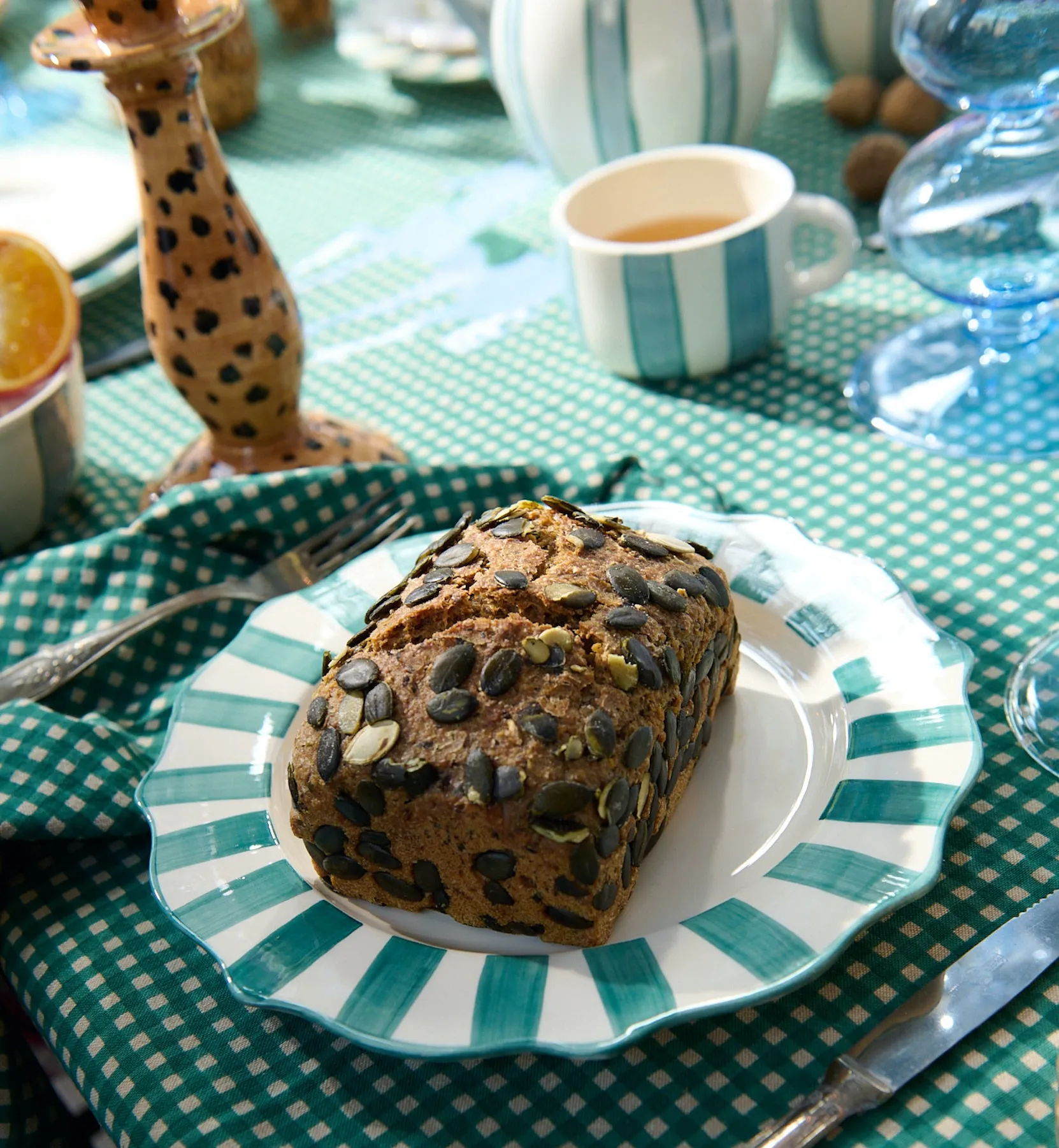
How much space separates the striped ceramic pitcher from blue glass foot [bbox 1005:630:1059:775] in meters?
0.74

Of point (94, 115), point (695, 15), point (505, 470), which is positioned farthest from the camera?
point (94, 115)

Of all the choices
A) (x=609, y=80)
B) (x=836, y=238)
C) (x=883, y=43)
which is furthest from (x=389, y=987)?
(x=883, y=43)

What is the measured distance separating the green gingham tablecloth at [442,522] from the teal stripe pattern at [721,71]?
0.48 feet

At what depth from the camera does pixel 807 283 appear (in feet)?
3.71

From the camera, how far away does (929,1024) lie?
60 centimetres

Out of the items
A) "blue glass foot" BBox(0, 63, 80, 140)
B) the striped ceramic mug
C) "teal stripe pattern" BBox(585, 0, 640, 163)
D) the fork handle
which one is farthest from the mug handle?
"blue glass foot" BBox(0, 63, 80, 140)

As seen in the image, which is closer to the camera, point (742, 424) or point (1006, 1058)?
point (1006, 1058)

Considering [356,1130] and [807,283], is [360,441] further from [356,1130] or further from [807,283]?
[356,1130]

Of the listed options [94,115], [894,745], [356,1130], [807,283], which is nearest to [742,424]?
[807,283]

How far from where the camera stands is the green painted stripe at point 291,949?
60 centimetres

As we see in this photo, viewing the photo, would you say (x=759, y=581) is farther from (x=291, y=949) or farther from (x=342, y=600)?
(x=291, y=949)

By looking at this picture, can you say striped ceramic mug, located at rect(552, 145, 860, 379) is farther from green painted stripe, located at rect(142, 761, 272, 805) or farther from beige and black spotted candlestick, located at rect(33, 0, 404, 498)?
green painted stripe, located at rect(142, 761, 272, 805)

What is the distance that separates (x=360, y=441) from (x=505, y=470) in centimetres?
17

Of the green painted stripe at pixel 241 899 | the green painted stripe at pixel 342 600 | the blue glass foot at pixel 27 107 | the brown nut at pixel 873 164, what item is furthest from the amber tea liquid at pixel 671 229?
the blue glass foot at pixel 27 107
